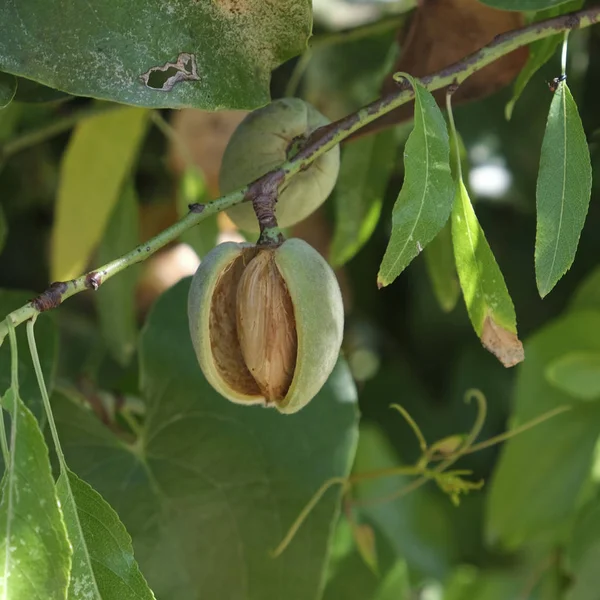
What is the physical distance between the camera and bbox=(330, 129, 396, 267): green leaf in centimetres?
78

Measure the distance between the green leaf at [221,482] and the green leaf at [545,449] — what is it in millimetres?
264

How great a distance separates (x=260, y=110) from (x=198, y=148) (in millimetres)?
496

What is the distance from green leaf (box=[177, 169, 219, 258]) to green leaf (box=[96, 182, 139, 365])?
6 cm

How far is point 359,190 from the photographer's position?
786 mm

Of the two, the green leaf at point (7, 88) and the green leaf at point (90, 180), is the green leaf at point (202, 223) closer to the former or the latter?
the green leaf at point (90, 180)

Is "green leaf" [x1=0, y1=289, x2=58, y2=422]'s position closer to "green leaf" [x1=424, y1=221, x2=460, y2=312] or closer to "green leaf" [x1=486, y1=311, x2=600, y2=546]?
"green leaf" [x1=424, y1=221, x2=460, y2=312]

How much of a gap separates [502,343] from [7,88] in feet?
1.05

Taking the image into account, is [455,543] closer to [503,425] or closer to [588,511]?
[503,425]

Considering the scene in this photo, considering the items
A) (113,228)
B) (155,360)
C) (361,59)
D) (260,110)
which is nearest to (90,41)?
(260,110)

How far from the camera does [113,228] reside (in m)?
0.95

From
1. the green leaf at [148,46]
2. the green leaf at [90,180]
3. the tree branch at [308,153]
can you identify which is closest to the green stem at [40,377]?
the tree branch at [308,153]

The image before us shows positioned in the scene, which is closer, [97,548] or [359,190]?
[97,548]

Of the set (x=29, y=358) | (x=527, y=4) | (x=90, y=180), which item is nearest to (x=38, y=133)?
(x=90, y=180)

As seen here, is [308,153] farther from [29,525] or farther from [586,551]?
[586,551]
